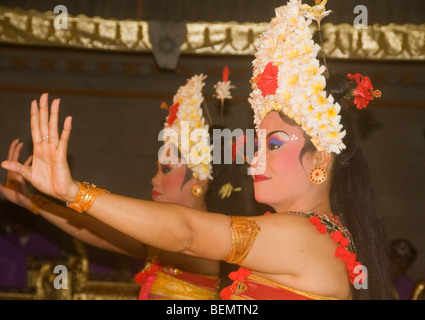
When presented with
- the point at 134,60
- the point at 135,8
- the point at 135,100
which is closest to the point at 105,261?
the point at 135,100

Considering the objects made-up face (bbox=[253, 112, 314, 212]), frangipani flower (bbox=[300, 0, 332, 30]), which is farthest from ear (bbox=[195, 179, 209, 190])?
frangipani flower (bbox=[300, 0, 332, 30])

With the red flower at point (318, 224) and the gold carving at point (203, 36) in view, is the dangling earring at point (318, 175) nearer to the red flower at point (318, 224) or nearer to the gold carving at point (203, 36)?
the red flower at point (318, 224)

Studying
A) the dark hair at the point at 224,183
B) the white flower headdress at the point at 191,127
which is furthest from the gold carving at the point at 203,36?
the dark hair at the point at 224,183

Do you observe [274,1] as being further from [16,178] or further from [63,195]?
[63,195]

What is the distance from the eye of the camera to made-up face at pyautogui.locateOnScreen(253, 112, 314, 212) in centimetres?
271

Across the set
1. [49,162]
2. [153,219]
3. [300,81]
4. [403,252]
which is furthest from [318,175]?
[403,252]

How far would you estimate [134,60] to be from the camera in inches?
277

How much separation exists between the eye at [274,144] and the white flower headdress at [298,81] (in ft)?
0.40

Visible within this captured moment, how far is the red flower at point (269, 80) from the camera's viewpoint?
2787mm

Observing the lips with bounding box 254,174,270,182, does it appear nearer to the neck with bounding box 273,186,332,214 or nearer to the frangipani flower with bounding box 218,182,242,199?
the neck with bounding box 273,186,332,214

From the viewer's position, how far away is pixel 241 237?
7.59 feet

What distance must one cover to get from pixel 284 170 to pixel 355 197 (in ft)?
1.22

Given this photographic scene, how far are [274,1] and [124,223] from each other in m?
5.01

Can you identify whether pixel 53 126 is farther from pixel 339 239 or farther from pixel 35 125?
pixel 339 239
